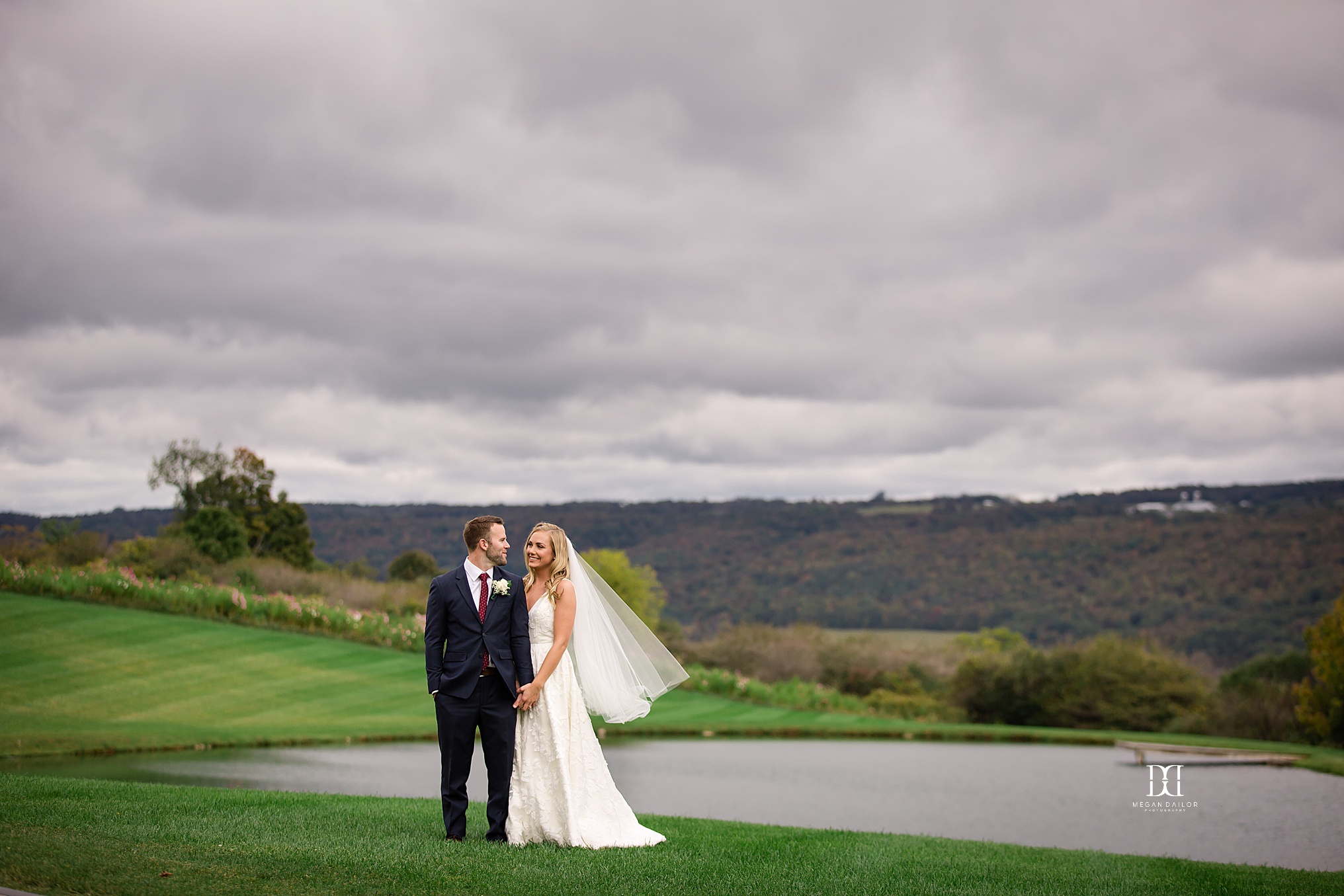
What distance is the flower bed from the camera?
26531 mm

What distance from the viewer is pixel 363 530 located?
9131cm

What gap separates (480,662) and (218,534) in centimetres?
3902

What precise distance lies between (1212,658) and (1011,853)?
5353cm

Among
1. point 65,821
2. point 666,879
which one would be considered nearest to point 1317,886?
point 666,879

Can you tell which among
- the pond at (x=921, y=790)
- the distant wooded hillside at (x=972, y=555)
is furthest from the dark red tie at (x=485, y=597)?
the distant wooded hillside at (x=972, y=555)

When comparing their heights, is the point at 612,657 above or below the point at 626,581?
above

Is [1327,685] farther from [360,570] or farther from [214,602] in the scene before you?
[360,570]

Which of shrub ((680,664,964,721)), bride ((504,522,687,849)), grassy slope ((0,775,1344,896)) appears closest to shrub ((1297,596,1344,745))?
shrub ((680,664,964,721))

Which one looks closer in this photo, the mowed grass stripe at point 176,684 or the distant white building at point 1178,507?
the mowed grass stripe at point 176,684

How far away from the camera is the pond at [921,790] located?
13.2 meters

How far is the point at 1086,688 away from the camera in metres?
31.6

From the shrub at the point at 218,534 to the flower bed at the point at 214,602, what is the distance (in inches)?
404

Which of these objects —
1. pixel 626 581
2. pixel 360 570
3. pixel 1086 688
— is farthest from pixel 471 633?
pixel 360 570

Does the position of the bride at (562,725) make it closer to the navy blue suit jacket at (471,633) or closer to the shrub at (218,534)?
the navy blue suit jacket at (471,633)
